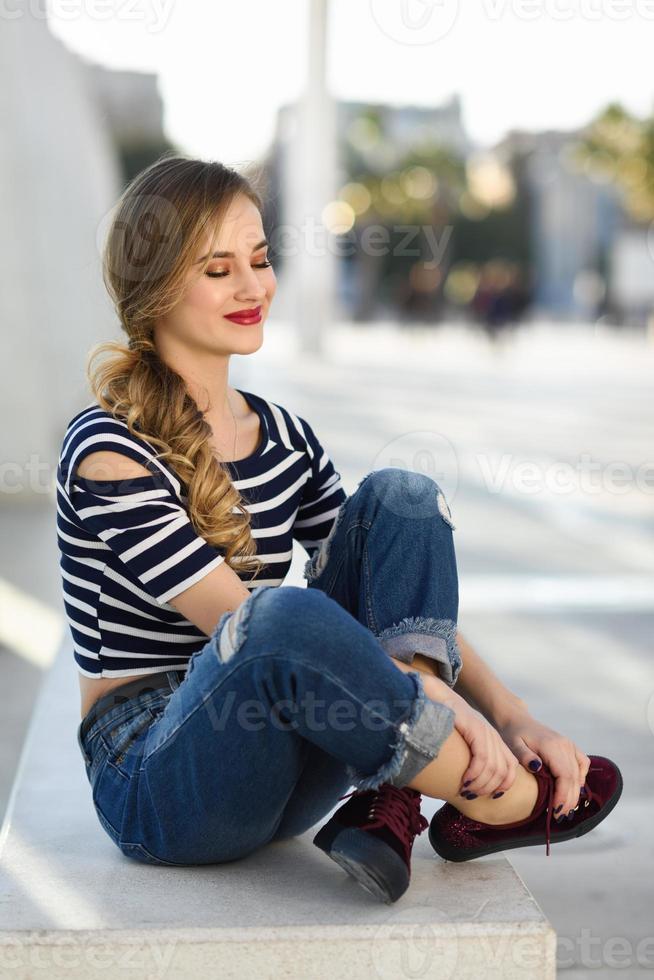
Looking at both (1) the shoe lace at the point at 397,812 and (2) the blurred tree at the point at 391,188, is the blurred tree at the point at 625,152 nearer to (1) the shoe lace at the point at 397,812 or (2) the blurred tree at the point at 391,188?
(2) the blurred tree at the point at 391,188

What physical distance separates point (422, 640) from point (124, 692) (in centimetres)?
51

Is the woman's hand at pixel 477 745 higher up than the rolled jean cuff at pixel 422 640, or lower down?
lower down

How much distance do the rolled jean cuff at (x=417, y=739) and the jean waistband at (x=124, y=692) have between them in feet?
1.44

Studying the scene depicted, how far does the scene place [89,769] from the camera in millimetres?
2012

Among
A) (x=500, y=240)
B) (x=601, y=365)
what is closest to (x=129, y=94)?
(x=500, y=240)

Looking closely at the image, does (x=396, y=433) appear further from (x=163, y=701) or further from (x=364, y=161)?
(x=364, y=161)

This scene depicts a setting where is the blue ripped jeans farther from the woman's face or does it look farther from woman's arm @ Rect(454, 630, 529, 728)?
the woman's face

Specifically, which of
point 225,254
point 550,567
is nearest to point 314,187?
point 550,567

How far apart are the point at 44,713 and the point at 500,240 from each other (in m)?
56.1

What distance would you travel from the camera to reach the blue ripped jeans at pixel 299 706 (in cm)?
166

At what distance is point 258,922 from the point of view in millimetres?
1712

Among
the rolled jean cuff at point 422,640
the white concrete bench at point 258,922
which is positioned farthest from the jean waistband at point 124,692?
the rolled jean cuff at point 422,640

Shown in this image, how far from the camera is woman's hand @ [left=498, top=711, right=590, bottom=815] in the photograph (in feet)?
6.30

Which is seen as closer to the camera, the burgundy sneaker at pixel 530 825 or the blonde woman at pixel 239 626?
the blonde woman at pixel 239 626
